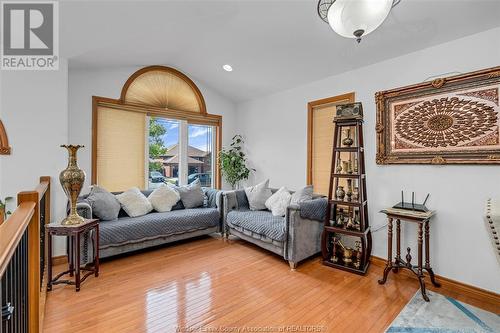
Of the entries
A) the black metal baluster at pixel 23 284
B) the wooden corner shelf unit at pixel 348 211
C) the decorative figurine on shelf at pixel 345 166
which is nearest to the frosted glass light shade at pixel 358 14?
the wooden corner shelf unit at pixel 348 211

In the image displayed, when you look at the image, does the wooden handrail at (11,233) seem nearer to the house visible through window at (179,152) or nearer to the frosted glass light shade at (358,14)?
the frosted glass light shade at (358,14)

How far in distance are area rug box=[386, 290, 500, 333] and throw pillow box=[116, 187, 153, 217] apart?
3.13 metres

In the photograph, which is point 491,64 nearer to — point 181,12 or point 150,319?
point 181,12

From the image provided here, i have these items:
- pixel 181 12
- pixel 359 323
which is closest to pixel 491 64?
pixel 359 323

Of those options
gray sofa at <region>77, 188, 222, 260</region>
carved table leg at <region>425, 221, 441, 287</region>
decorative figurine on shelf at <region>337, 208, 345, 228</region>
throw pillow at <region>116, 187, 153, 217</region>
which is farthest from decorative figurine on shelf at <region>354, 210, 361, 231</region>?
throw pillow at <region>116, 187, 153, 217</region>

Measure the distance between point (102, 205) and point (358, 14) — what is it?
3304 mm

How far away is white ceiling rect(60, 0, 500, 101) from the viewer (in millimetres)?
2338

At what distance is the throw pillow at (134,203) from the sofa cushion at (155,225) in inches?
4.2

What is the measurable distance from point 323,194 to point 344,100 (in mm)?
1368

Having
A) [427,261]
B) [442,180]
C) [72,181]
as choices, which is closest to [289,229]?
[427,261]

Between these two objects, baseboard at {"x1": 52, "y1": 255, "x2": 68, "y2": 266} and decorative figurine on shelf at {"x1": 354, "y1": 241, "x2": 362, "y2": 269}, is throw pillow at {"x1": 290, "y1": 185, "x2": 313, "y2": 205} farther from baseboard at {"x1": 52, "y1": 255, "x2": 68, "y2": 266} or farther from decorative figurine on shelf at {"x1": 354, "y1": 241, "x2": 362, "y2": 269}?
baseboard at {"x1": 52, "y1": 255, "x2": 68, "y2": 266}

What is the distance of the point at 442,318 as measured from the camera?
6.68 feet

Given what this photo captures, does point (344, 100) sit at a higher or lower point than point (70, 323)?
higher

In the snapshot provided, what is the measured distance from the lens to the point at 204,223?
3850mm
